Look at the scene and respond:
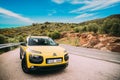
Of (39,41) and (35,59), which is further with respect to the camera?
(39,41)

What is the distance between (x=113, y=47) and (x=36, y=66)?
49.9 feet

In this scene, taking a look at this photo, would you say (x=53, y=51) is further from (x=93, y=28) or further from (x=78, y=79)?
(x=93, y=28)

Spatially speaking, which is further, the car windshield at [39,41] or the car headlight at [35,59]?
the car windshield at [39,41]

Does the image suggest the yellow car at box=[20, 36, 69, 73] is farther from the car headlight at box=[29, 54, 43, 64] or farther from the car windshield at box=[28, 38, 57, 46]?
the car windshield at box=[28, 38, 57, 46]

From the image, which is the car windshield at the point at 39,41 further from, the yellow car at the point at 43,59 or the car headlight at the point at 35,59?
the car headlight at the point at 35,59

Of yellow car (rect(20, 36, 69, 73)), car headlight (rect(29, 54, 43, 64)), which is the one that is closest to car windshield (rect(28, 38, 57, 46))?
yellow car (rect(20, 36, 69, 73))

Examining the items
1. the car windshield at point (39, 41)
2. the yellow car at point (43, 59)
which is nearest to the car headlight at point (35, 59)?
the yellow car at point (43, 59)

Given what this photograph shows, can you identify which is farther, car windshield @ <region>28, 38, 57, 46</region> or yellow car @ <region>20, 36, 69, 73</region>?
car windshield @ <region>28, 38, 57, 46</region>

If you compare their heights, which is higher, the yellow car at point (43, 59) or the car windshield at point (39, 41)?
the car windshield at point (39, 41)

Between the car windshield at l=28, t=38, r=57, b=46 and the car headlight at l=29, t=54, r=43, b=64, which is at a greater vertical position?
the car windshield at l=28, t=38, r=57, b=46

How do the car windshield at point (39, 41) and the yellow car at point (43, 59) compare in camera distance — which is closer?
the yellow car at point (43, 59)

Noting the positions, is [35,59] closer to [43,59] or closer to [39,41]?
[43,59]

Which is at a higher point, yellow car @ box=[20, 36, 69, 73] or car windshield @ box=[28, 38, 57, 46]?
car windshield @ box=[28, 38, 57, 46]

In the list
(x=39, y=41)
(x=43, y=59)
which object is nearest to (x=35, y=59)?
(x=43, y=59)
